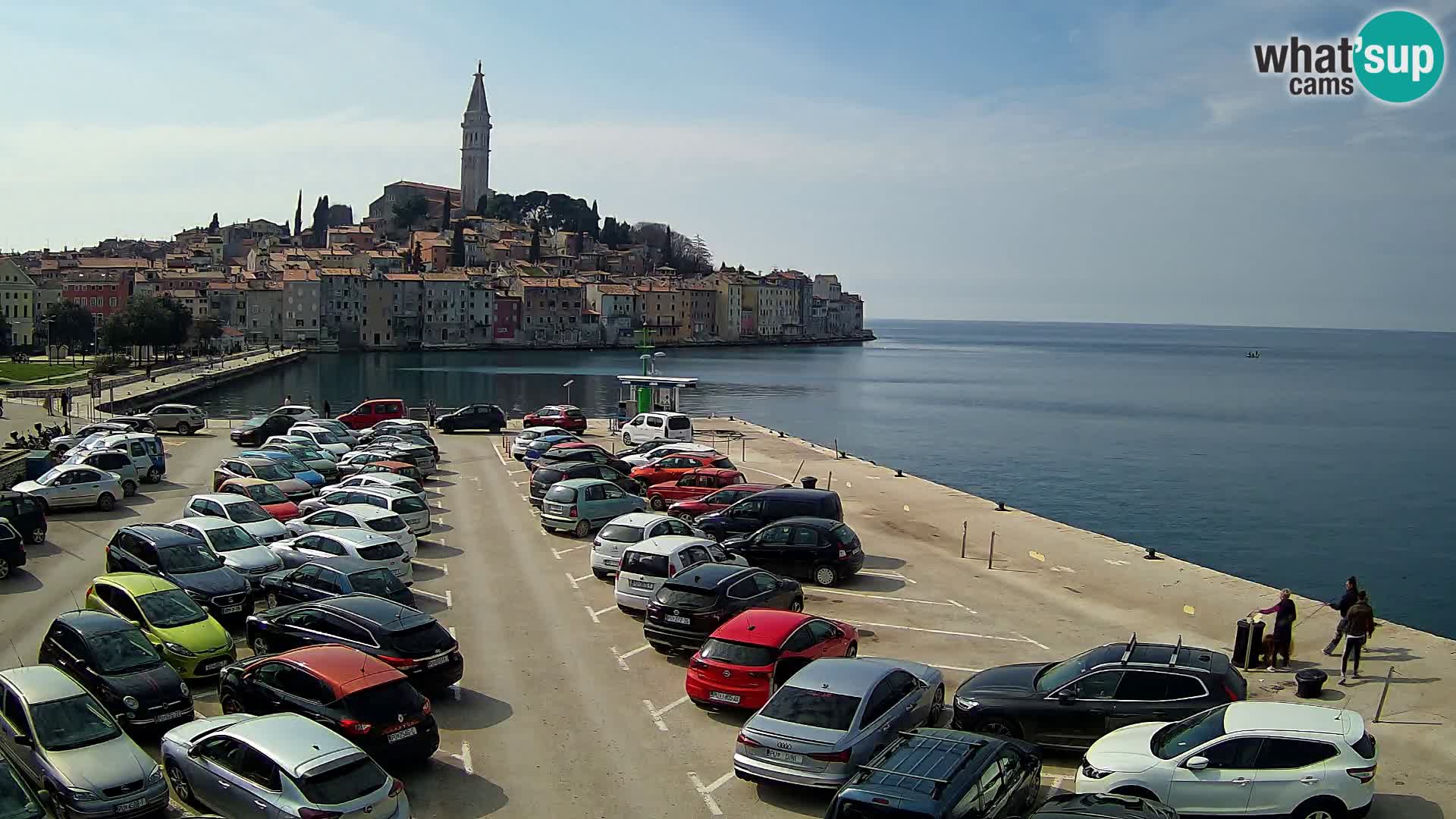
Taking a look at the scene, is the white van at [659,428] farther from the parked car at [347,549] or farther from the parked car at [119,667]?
the parked car at [119,667]

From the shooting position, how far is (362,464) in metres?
30.8

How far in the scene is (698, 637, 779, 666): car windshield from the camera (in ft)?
42.2

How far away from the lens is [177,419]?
4328cm

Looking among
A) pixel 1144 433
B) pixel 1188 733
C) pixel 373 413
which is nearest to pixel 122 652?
pixel 1188 733

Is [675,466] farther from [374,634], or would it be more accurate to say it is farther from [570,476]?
[374,634]

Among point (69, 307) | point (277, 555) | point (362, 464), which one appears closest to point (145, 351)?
point (69, 307)

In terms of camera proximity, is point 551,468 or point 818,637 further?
point 551,468

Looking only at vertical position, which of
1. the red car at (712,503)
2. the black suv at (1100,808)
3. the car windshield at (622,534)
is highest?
the black suv at (1100,808)

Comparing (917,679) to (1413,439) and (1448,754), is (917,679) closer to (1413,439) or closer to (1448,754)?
(1448,754)

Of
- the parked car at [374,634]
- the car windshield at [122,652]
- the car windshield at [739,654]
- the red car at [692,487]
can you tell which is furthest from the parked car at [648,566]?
the red car at [692,487]

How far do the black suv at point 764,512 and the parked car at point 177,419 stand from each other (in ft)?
92.0

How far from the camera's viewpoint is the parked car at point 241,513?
20.7m

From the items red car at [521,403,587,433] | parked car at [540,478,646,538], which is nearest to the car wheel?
parked car at [540,478,646,538]

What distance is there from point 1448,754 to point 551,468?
20301 mm
